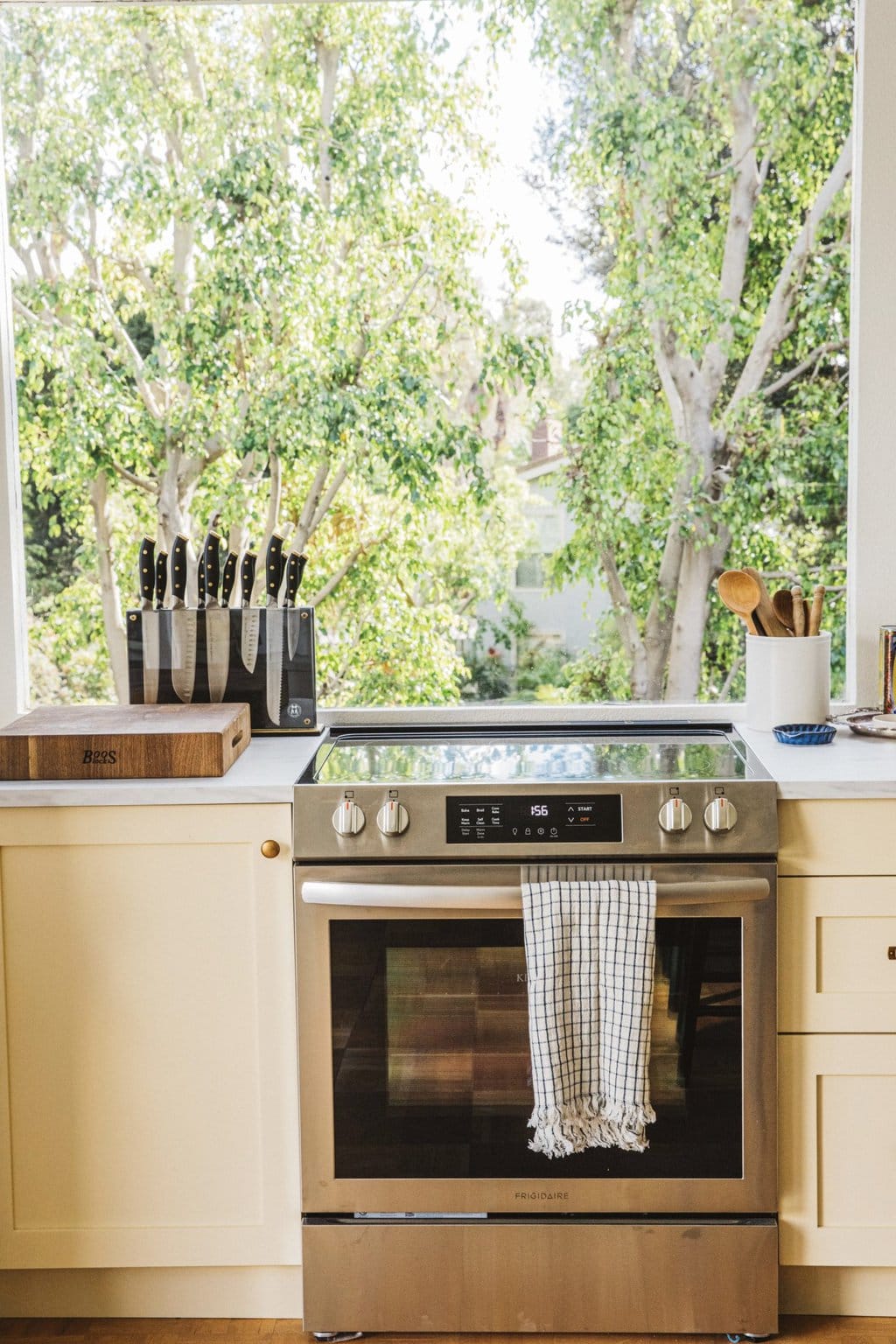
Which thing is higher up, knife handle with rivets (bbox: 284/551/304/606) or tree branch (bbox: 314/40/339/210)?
tree branch (bbox: 314/40/339/210)

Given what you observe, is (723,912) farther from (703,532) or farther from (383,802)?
(703,532)

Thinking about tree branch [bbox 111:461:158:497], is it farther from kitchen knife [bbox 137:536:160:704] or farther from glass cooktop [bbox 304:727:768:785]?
glass cooktop [bbox 304:727:768:785]

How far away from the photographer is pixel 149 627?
7.70 feet

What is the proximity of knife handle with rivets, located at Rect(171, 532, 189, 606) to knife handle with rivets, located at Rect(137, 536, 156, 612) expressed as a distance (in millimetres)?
39

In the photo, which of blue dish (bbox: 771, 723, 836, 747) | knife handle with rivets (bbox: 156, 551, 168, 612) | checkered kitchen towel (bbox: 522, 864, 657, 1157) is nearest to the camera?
checkered kitchen towel (bbox: 522, 864, 657, 1157)

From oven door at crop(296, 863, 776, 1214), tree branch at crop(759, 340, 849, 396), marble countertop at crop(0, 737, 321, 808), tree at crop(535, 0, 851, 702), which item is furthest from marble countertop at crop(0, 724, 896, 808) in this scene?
tree branch at crop(759, 340, 849, 396)

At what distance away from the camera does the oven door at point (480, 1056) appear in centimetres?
191

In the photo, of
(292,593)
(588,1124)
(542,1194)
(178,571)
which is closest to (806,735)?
(588,1124)

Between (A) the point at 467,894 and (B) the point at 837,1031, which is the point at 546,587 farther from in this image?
(B) the point at 837,1031

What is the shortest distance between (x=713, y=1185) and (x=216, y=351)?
5.89ft

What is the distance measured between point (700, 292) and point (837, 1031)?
1.42 metres

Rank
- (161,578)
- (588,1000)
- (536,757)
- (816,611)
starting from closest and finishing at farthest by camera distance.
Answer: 1. (588,1000)
2. (536,757)
3. (816,611)
4. (161,578)

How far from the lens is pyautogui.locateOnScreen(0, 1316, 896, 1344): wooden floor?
1993 mm

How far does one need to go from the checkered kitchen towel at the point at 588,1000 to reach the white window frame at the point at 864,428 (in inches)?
28.7
